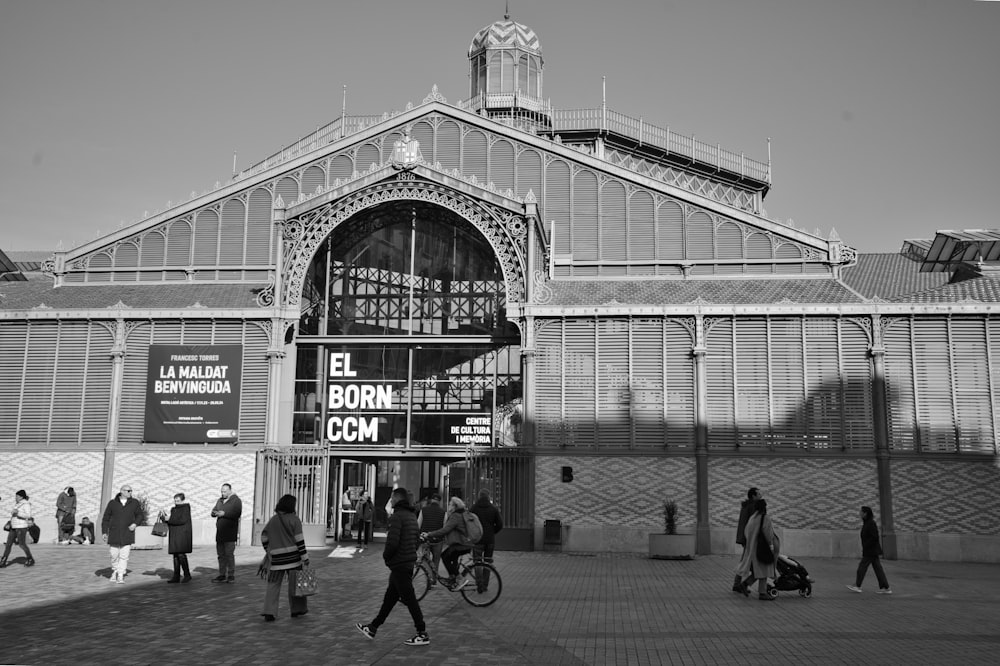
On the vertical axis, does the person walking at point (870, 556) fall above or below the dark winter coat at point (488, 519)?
below

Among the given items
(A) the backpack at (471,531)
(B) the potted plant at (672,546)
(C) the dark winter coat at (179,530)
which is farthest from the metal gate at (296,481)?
(A) the backpack at (471,531)

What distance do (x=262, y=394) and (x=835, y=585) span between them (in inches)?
741

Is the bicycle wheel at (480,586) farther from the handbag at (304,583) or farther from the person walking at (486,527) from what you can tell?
the handbag at (304,583)

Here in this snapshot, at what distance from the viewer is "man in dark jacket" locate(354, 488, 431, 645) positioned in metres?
13.5

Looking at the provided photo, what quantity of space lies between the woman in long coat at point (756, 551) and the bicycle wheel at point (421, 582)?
19.7ft

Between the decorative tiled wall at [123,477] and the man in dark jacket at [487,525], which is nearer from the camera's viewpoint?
the man in dark jacket at [487,525]

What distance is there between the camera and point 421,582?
18.8m

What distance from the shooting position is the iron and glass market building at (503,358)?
29.5 metres

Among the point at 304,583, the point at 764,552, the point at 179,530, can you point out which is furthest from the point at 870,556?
the point at 179,530

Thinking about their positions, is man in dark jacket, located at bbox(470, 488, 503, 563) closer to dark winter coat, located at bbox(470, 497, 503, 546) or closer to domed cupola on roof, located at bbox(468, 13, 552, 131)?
dark winter coat, located at bbox(470, 497, 503, 546)

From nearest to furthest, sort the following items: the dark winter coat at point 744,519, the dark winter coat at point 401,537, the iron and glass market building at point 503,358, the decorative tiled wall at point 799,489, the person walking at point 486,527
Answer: the dark winter coat at point 401,537, the person walking at point 486,527, the dark winter coat at point 744,519, the decorative tiled wall at point 799,489, the iron and glass market building at point 503,358

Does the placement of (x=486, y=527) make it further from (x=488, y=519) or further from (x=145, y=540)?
(x=145, y=540)

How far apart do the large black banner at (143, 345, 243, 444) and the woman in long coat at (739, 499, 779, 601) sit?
1862 cm

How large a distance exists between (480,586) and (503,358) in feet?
53.7
